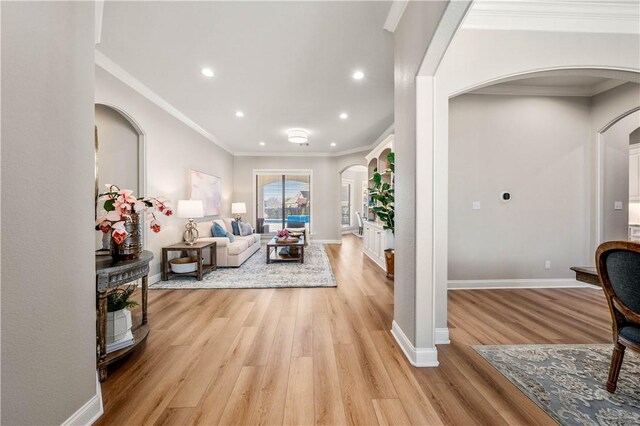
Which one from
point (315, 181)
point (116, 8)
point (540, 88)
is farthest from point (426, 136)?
point (315, 181)

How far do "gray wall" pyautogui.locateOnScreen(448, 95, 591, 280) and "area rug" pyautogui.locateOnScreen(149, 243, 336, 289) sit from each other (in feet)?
6.75

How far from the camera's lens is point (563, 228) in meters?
3.52

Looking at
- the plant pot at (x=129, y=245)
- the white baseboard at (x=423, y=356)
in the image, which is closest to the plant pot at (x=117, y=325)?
the plant pot at (x=129, y=245)

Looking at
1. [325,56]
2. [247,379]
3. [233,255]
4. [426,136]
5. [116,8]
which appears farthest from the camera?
[233,255]

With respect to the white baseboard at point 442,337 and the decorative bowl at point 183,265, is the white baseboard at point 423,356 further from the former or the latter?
the decorative bowl at point 183,265

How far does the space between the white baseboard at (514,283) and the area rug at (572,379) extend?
1.43 m

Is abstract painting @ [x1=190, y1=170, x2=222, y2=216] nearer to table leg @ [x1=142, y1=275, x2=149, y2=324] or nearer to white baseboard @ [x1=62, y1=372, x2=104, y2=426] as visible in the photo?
table leg @ [x1=142, y1=275, x2=149, y2=324]

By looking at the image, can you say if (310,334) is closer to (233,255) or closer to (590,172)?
(233,255)

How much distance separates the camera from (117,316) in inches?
69.1

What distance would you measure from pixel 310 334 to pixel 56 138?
217 cm

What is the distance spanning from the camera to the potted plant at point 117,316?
68.5 inches

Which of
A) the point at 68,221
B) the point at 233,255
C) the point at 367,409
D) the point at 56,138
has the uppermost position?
the point at 56,138

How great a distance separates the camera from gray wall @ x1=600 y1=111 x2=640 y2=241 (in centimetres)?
341

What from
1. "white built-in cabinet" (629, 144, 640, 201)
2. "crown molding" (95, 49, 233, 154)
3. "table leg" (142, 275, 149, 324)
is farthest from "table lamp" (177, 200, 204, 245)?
"white built-in cabinet" (629, 144, 640, 201)
